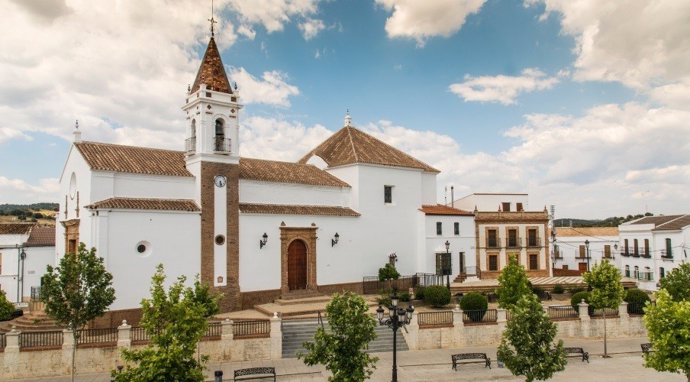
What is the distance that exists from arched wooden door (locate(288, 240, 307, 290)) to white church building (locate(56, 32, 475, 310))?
0.18ft

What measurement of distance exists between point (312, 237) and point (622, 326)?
15.5m

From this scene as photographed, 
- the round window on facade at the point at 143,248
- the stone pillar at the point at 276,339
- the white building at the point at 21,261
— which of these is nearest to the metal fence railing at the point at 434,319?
the stone pillar at the point at 276,339

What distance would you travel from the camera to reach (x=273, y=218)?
994 inches

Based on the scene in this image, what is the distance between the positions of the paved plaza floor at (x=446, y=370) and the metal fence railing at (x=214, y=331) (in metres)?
0.99

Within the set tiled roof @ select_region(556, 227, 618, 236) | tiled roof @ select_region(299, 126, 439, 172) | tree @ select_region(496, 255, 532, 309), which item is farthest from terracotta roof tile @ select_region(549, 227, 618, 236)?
tree @ select_region(496, 255, 532, 309)

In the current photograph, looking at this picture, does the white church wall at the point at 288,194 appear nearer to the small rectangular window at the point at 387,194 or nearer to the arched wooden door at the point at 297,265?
the arched wooden door at the point at 297,265

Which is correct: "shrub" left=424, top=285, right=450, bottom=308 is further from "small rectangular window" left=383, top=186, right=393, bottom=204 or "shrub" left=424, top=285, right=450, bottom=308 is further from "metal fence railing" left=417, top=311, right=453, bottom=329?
"small rectangular window" left=383, top=186, right=393, bottom=204

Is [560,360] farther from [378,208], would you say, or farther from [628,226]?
[628,226]

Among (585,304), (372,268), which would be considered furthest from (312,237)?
(585,304)

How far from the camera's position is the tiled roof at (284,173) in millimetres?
25828

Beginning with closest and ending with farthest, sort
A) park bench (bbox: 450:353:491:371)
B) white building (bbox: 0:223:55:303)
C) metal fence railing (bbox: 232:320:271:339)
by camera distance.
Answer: park bench (bbox: 450:353:491:371) < metal fence railing (bbox: 232:320:271:339) < white building (bbox: 0:223:55:303)

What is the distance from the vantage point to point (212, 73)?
79.1 feet

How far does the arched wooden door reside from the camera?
2581 cm

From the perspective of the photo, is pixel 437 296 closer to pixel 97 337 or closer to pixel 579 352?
pixel 579 352
